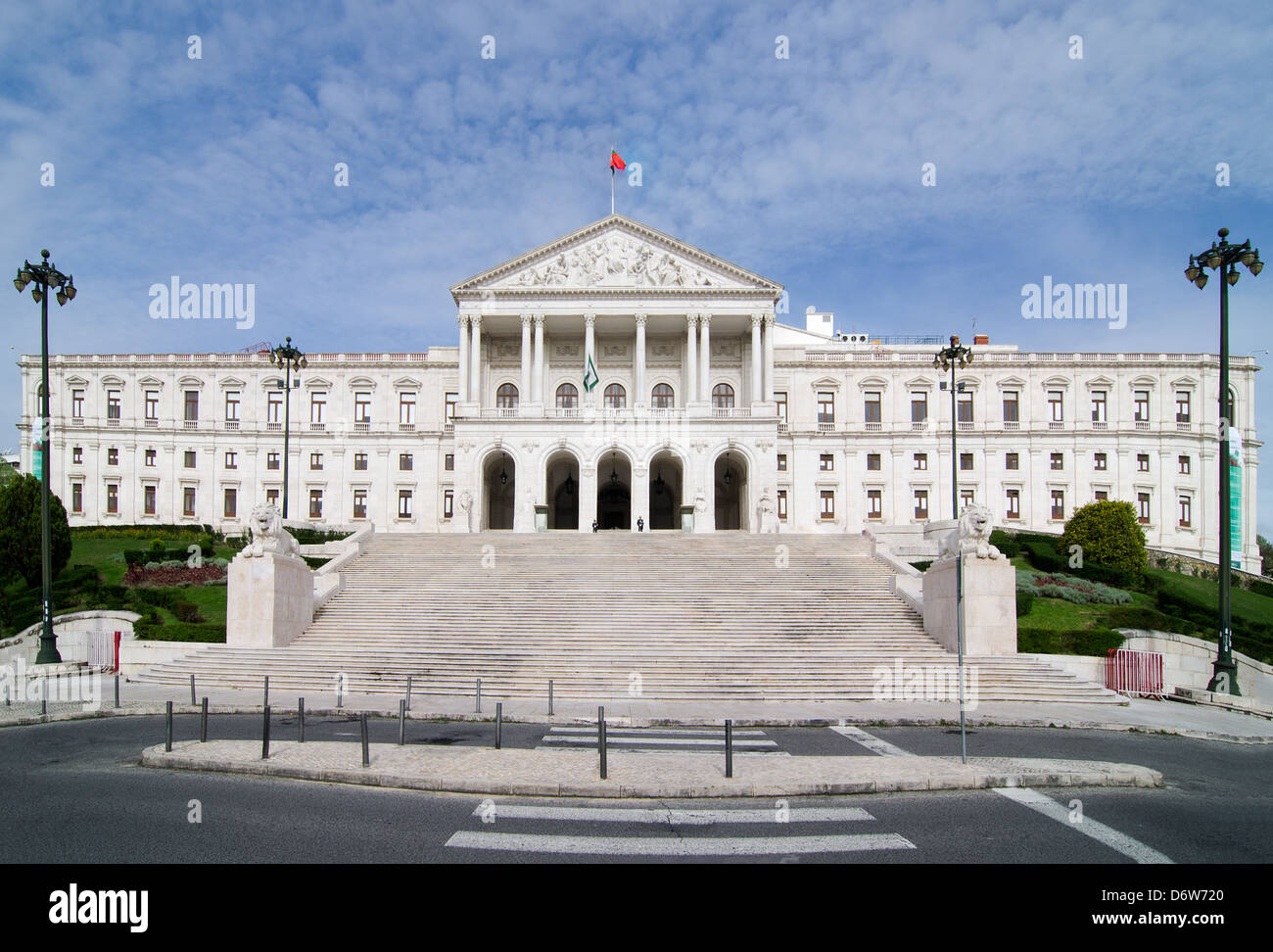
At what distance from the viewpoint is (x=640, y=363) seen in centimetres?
5600

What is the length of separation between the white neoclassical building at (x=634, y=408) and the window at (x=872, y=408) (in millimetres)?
145

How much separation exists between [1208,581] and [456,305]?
47.4 meters

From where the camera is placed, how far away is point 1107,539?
41.0m

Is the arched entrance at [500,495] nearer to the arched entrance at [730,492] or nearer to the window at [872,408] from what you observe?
the arched entrance at [730,492]

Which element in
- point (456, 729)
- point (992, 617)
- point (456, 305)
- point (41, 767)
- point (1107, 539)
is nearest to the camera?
point (41, 767)

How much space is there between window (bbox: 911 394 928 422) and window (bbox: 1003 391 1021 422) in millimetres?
5523

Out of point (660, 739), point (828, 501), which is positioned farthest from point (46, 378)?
point (828, 501)

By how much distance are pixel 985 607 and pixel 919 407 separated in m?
41.0

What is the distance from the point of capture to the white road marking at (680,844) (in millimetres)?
8328

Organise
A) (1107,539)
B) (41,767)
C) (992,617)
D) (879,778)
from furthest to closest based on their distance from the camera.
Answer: (1107,539) → (992,617) → (41,767) → (879,778)

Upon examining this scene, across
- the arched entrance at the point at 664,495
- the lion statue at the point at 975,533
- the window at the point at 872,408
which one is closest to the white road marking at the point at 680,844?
the lion statue at the point at 975,533

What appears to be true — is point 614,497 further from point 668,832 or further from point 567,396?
point 668,832
